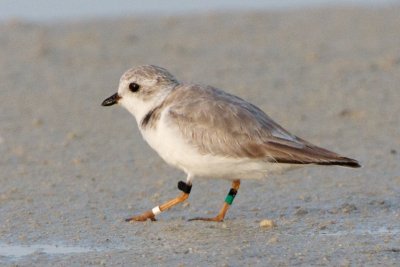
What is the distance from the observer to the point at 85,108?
1112 centimetres

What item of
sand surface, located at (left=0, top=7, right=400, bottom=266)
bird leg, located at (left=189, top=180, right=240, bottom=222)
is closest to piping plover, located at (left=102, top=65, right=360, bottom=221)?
bird leg, located at (left=189, top=180, right=240, bottom=222)

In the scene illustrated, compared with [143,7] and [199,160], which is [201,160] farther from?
[143,7]

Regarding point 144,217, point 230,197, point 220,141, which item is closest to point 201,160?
point 220,141

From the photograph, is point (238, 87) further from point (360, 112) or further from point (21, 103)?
point (21, 103)

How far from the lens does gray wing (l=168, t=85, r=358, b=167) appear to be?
22.7ft

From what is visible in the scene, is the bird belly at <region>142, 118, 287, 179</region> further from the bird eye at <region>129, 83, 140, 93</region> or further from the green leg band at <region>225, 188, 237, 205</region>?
the bird eye at <region>129, 83, 140, 93</region>

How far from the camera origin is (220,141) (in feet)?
23.0

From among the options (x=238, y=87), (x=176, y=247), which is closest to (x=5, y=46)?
(x=238, y=87)

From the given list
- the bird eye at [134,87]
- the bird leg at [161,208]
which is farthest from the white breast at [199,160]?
the bird eye at [134,87]

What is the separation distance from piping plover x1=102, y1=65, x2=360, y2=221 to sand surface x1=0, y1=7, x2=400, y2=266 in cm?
40

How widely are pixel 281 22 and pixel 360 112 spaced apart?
15.4 ft

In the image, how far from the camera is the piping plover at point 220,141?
695 cm

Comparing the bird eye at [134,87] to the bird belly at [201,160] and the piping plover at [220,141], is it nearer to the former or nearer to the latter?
the piping plover at [220,141]

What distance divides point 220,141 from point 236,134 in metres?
0.12
